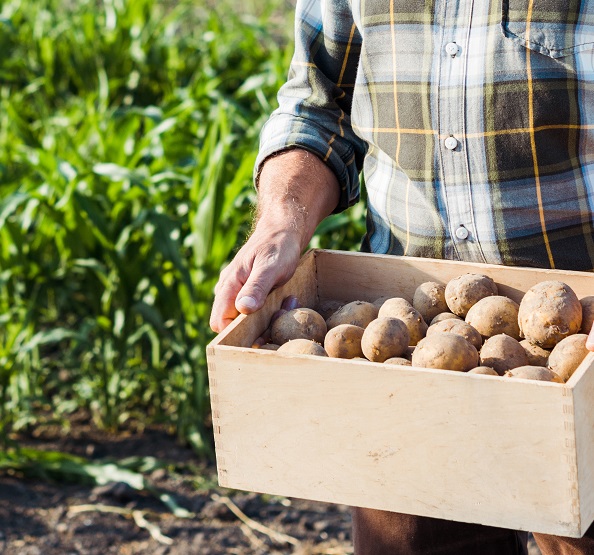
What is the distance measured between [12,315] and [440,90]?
1.94 metres

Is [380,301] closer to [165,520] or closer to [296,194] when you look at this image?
[296,194]

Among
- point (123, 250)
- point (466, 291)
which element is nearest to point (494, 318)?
point (466, 291)

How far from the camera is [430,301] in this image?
1582mm

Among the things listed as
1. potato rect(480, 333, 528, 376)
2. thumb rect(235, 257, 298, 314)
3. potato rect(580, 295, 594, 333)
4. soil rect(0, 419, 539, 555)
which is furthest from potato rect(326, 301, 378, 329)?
soil rect(0, 419, 539, 555)

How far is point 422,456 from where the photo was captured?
1.29 meters

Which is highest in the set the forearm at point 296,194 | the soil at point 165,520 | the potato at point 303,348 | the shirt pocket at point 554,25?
the shirt pocket at point 554,25

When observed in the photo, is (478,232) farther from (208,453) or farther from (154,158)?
(154,158)

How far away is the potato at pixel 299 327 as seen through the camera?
4.90 ft

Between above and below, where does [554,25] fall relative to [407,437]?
above

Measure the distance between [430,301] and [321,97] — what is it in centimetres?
47

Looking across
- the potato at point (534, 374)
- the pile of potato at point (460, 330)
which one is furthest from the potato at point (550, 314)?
the potato at point (534, 374)

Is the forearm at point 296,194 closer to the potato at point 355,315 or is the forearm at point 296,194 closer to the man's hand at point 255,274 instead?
the man's hand at point 255,274

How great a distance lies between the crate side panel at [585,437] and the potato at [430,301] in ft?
1.13

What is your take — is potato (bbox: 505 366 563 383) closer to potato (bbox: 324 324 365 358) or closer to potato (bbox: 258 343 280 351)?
potato (bbox: 324 324 365 358)
